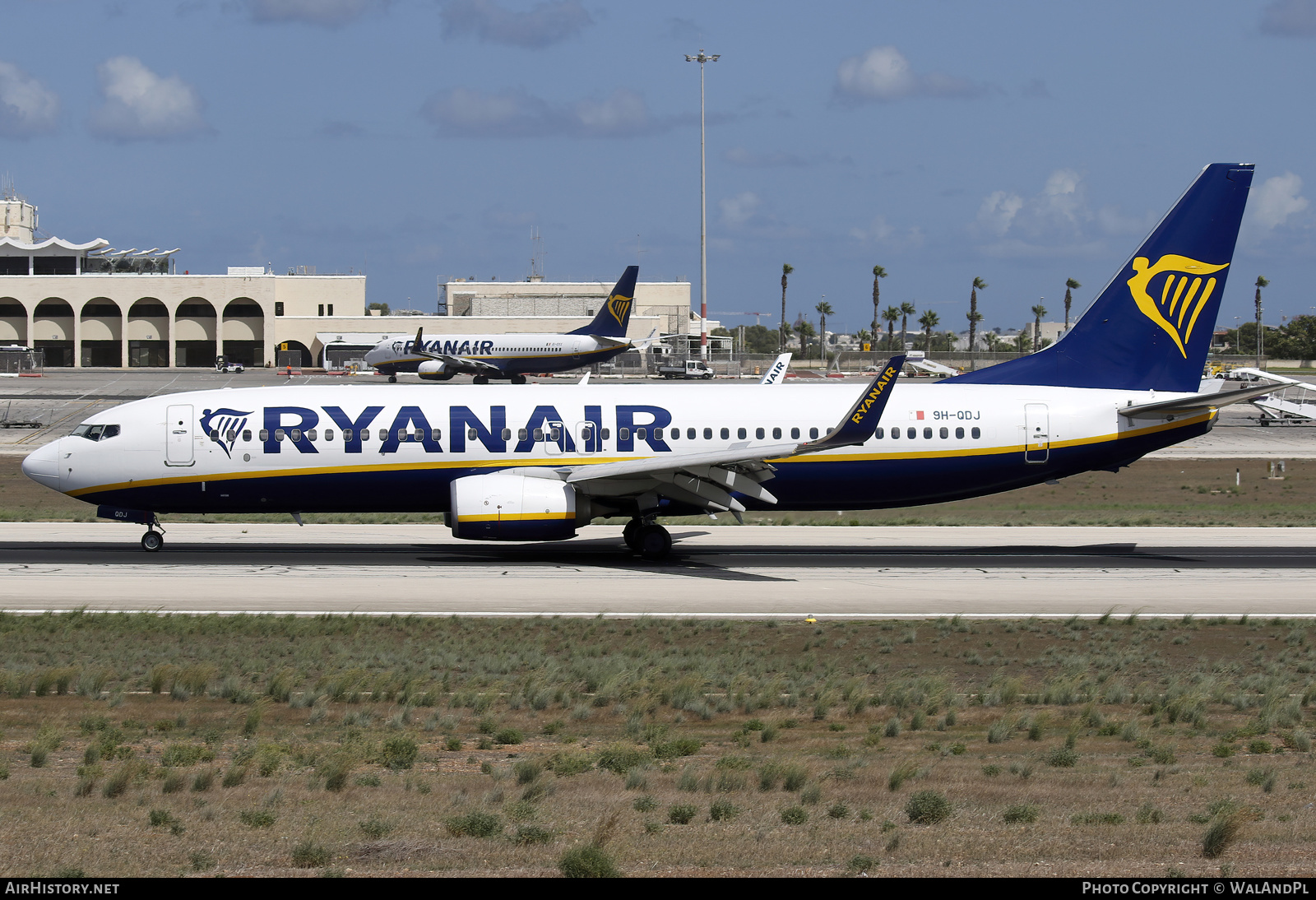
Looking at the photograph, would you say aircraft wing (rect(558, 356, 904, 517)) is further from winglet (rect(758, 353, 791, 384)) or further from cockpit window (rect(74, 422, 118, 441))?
cockpit window (rect(74, 422, 118, 441))

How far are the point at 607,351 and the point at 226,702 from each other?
3637 inches

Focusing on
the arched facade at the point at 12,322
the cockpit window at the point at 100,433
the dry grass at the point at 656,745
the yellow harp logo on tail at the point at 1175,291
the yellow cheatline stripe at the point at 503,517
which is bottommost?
the dry grass at the point at 656,745

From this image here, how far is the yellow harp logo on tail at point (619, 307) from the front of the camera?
4272 inches

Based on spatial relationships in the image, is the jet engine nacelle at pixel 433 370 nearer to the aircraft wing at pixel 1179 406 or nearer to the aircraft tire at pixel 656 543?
the aircraft tire at pixel 656 543

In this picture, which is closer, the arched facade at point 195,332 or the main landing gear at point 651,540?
the main landing gear at point 651,540

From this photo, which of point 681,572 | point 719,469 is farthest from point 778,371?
point 681,572

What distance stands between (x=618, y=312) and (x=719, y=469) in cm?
7974

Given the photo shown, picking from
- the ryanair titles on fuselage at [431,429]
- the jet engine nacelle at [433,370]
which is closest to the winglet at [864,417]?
the ryanair titles on fuselage at [431,429]

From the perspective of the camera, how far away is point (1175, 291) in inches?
1353

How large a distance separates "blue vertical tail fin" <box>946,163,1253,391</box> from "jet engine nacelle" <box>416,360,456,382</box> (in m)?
73.1

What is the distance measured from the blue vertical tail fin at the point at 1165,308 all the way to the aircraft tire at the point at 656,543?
9.21 meters

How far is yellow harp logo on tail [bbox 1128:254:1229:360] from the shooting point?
34.2 m
